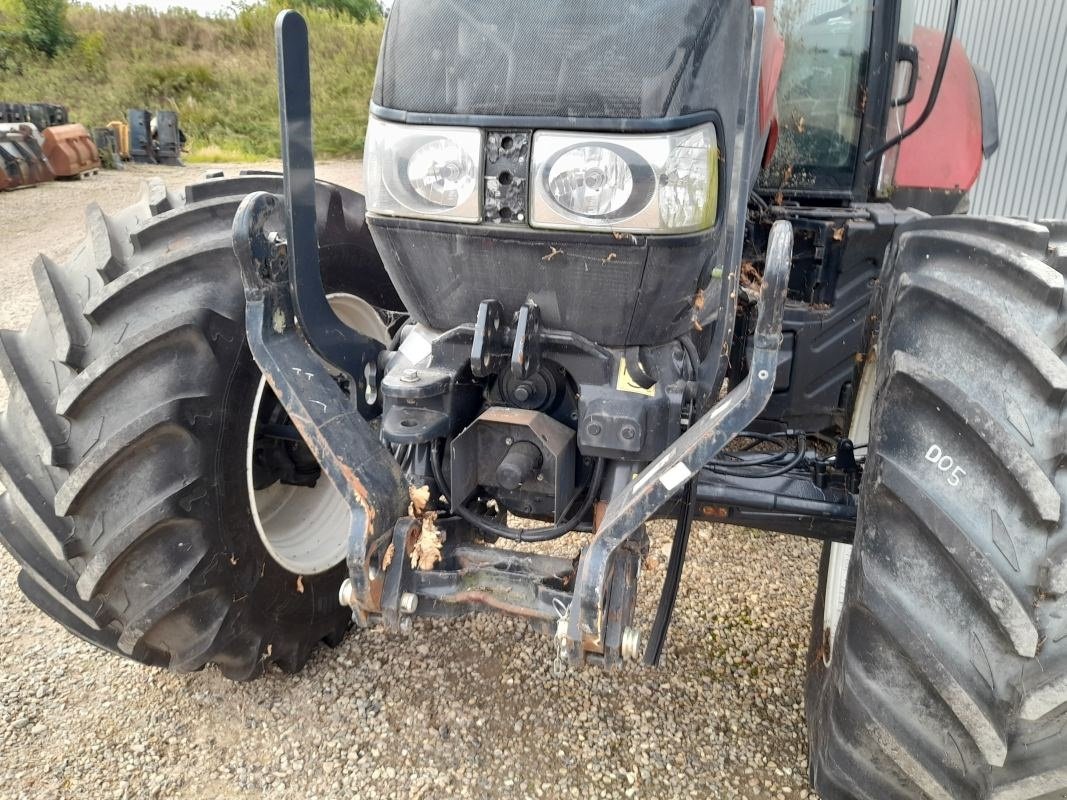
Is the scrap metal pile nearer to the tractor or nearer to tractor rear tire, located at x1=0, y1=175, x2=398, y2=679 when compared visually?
tractor rear tire, located at x1=0, y1=175, x2=398, y2=679

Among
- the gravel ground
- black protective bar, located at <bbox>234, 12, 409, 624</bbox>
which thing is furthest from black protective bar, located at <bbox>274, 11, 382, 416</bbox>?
the gravel ground

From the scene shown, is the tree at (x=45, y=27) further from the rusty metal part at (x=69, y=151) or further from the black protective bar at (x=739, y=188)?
the black protective bar at (x=739, y=188)

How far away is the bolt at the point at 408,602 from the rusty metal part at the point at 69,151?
13.9m

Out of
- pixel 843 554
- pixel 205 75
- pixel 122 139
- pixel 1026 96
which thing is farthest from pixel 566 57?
pixel 205 75

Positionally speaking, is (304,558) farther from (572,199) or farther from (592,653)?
(572,199)

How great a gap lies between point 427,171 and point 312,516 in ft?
4.22

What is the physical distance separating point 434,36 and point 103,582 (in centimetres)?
133

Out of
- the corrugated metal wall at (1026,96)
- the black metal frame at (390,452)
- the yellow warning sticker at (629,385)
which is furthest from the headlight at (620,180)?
the corrugated metal wall at (1026,96)

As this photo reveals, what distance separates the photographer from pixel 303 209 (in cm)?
164

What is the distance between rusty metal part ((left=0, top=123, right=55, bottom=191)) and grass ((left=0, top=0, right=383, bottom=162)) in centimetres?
602

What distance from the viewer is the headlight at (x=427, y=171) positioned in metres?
1.51

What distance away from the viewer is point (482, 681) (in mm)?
2391

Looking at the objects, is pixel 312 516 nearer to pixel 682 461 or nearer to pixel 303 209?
pixel 303 209

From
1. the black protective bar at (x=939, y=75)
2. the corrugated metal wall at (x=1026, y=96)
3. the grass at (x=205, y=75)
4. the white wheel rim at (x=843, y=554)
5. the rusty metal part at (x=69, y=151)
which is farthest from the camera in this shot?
the grass at (x=205, y=75)
